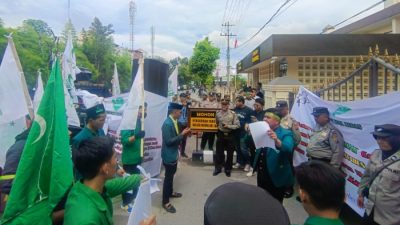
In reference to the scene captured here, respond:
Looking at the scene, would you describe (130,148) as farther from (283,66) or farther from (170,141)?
(283,66)

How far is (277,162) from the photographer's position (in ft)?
13.3

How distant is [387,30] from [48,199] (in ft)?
61.1

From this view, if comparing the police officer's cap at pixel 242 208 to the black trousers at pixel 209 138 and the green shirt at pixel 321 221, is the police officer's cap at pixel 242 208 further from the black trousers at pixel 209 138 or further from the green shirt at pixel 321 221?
the black trousers at pixel 209 138

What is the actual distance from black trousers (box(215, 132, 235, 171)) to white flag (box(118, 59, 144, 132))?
3075mm

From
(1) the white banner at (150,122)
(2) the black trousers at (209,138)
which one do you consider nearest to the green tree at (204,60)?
(2) the black trousers at (209,138)

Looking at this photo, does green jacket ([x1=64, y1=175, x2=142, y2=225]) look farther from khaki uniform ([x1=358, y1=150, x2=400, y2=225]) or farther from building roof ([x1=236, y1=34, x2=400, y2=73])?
building roof ([x1=236, y1=34, x2=400, y2=73])

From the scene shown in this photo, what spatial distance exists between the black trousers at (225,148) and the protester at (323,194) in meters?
5.91

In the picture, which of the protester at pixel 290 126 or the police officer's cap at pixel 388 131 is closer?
the police officer's cap at pixel 388 131

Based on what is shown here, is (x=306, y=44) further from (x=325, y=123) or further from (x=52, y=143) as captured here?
(x=52, y=143)

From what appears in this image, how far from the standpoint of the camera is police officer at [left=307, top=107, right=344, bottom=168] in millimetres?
4664

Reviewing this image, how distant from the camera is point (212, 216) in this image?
51.6 inches

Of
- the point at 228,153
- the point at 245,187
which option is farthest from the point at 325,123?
the point at 245,187

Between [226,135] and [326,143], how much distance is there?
10.9 feet

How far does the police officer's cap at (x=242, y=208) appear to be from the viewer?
1292mm
